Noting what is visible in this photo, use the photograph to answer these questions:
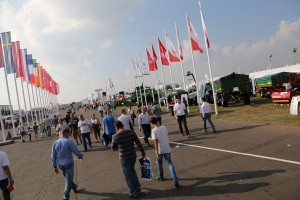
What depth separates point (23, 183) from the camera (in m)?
10.4

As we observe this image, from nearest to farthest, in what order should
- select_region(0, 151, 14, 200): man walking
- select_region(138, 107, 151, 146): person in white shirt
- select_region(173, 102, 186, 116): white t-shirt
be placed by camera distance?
1. select_region(0, 151, 14, 200): man walking
2. select_region(138, 107, 151, 146): person in white shirt
3. select_region(173, 102, 186, 116): white t-shirt

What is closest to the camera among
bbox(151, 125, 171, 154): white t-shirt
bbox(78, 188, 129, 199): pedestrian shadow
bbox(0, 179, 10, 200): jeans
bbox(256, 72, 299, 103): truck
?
bbox(0, 179, 10, 200): jeans

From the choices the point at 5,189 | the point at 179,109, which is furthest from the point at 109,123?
the point at 5,189

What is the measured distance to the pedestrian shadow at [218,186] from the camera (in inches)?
265

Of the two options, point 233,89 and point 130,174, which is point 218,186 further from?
point 233,89

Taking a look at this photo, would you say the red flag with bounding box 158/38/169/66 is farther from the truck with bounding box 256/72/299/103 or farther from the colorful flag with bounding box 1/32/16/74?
the colorful flag with bounding box 1/32/16/74

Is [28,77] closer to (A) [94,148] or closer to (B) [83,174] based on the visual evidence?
(A) [94,148]

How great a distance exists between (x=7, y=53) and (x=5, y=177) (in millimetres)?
24431

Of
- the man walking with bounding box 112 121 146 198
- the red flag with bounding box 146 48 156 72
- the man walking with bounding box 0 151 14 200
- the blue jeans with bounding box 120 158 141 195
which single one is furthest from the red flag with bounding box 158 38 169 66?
the man walking with bounding box 0 151 14 200

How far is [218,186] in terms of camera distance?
709 centimetres

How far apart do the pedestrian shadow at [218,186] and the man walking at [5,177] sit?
286cm

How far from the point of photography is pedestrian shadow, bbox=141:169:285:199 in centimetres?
674

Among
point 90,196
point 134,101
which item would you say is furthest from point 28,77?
point 90,196

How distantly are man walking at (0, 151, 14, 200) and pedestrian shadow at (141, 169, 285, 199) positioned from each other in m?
2.86
